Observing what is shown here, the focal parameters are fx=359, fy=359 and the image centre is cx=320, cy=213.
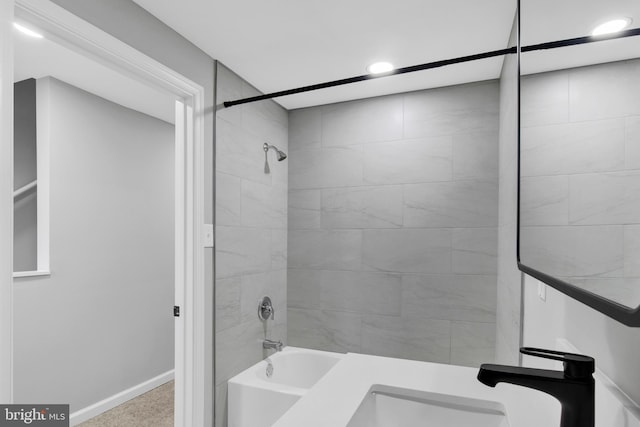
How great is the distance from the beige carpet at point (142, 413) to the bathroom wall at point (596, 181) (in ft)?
8.95

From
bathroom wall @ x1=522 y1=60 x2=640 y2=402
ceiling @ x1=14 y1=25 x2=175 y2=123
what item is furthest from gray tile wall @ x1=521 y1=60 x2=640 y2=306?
ceiling @ x1=14 y1=25 x2=175 y2=123

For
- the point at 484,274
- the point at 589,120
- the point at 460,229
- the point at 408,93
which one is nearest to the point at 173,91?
the point at 408,93

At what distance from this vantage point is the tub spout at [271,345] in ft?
8.27

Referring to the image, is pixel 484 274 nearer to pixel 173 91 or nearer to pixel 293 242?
pixel 293 242

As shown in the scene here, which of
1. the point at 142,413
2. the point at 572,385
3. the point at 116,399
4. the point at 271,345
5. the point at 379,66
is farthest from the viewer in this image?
the point at 116,399

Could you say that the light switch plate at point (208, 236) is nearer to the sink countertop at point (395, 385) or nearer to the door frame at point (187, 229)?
the door frame at point (187, 229)

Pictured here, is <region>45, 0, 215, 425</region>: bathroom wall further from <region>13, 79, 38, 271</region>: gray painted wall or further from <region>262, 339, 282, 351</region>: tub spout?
<region>13, 79, 38, 271</region>: gray painted wall

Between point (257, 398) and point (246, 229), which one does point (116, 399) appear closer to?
point (257, 398)

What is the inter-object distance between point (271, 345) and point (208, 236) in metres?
1.01

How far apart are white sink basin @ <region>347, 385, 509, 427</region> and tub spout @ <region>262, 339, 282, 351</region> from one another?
61.8 inches

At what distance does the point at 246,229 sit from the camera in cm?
236

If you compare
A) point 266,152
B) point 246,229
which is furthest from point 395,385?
point 266,152

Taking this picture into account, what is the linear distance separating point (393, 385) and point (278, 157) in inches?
76.8

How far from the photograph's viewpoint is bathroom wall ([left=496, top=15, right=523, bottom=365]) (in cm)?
163
